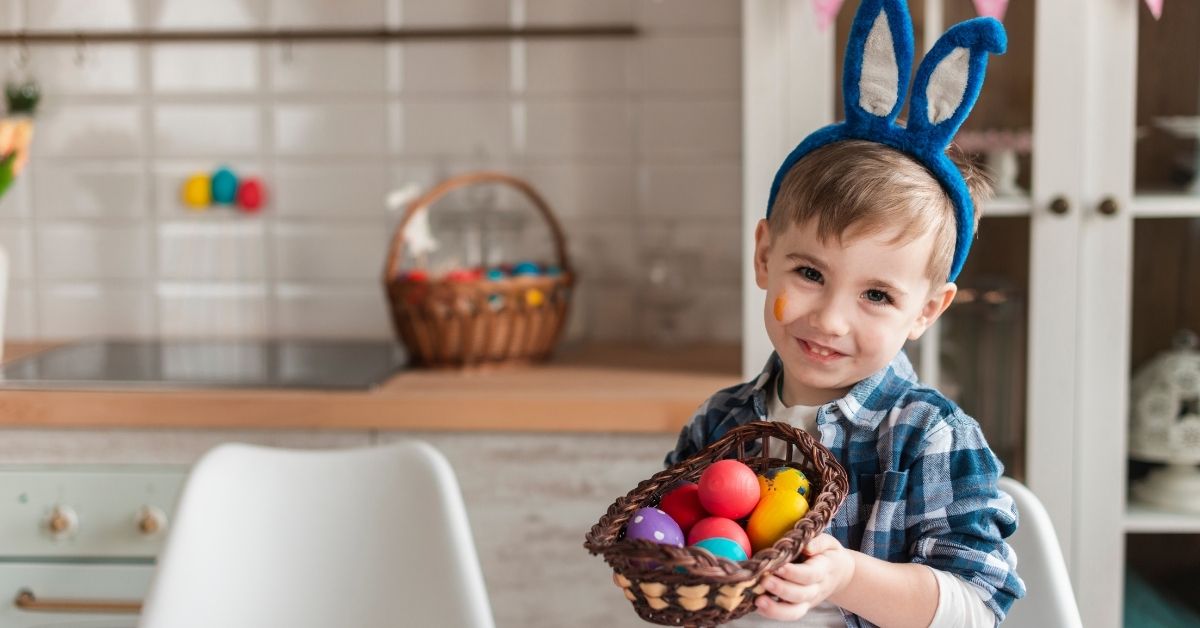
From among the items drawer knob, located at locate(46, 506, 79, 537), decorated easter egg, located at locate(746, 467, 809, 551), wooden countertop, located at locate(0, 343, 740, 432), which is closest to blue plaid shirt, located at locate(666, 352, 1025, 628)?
decorated easter egg, located at locate(746, 467, 809, 551)

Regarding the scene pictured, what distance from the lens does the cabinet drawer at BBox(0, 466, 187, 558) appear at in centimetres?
196

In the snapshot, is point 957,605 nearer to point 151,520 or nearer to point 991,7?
point 991,7

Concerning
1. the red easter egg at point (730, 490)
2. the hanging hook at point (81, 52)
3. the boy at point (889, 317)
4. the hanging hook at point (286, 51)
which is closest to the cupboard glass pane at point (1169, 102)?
the boy at point (889, 317)

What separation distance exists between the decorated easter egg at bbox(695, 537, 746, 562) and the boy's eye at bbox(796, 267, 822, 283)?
24 centimetres

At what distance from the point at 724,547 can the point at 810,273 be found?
25 cm

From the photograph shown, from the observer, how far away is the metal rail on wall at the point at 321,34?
2.35 meters

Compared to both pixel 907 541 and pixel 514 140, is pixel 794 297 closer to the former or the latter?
pixel 907 541

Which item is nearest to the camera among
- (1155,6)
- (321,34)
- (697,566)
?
(697,566)

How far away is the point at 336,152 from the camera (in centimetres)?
243

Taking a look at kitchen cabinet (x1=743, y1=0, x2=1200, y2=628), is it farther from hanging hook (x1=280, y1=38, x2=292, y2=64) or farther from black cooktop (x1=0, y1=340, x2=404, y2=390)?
hanging hook (x1=280, y1=38, x2=292, y2=64)

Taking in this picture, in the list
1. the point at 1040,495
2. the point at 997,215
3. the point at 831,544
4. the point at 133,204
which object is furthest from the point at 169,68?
the point at 831,544

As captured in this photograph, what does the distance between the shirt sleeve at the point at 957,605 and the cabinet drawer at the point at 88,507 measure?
4.28 ft

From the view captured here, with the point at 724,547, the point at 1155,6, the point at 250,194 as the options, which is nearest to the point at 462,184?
the point at 250,194

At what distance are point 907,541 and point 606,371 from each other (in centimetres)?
108
